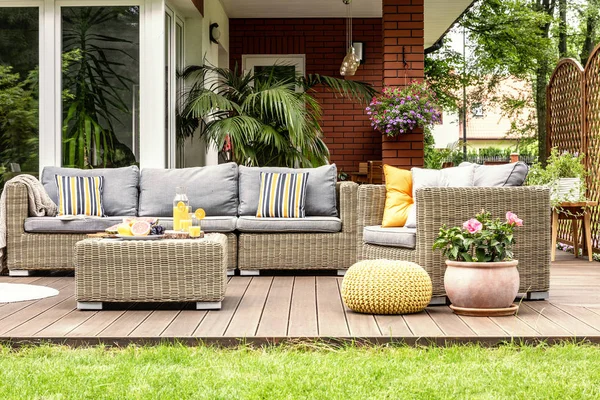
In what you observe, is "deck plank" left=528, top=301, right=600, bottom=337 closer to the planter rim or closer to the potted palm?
the potted palm

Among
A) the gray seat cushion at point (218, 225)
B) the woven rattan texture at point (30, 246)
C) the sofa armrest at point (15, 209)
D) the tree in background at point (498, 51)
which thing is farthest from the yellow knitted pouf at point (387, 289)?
the tree in background at point (498, 51)

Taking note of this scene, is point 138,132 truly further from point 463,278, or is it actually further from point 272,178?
point 463,278

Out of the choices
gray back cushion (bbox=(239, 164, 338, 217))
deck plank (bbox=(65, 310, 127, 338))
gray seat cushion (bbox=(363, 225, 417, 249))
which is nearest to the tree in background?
gray back cushion (bbox=(239, 164, 338, 217))

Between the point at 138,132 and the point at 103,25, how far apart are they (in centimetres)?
98

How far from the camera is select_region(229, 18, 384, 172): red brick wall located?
34.5 feet

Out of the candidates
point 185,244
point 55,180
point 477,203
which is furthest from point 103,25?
point 477,203

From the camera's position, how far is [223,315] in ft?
13.0

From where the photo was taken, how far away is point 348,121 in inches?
414

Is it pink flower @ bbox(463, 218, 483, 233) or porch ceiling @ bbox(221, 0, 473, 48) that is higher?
porch ceiling @ bbox(221, 0, 473, 48)

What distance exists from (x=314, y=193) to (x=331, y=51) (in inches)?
192

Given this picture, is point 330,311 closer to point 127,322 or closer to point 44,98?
point 127,322

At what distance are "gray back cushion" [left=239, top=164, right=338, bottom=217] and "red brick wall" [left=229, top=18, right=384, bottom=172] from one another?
172 inches

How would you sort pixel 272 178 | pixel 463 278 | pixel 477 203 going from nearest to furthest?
pixel 463 278 < pixel 477 203 < pixel 272 178

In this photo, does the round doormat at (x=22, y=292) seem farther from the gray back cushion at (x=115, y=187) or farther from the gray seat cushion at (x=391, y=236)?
the gray seat cushion at (x=391, y=236)
